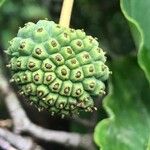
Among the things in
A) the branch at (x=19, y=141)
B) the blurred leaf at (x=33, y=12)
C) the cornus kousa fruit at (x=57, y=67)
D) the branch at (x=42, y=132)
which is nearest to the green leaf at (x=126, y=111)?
the cornus kousa fruit at (x=57, y=67)

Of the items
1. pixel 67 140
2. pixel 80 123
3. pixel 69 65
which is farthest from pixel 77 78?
pixel 80 123

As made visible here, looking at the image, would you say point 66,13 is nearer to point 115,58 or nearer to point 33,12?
point 115,58

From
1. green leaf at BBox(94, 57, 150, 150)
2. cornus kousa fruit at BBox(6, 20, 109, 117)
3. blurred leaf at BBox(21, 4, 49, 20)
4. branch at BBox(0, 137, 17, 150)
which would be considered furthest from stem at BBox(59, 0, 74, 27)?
blurred leaf at BBox(21, 4, 49, 20)

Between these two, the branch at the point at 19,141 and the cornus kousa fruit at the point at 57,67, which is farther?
the branch at the point at 19,141

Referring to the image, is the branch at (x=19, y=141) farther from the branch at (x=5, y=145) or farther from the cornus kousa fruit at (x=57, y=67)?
the cornus kousa fruit at (x=57, y=67)

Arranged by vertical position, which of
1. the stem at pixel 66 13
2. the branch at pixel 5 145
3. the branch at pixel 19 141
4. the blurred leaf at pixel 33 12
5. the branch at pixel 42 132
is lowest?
the branch at pixel 5 145

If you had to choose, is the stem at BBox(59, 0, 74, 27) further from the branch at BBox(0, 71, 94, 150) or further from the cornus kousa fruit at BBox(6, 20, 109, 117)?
the branch at BBox(0, 71, 94, 150)

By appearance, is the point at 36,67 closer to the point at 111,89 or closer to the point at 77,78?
the point at 77,78
